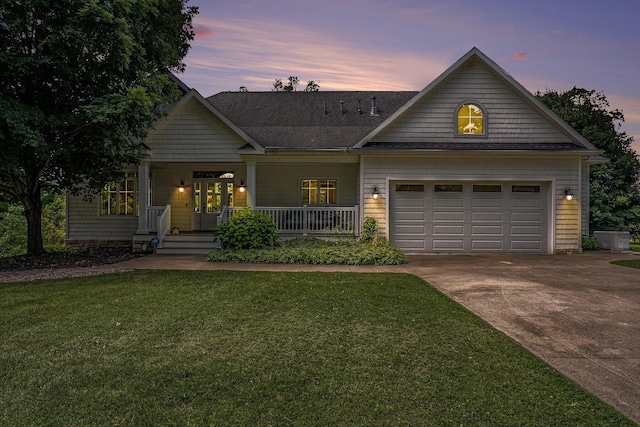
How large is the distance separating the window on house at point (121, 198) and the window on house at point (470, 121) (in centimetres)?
1193

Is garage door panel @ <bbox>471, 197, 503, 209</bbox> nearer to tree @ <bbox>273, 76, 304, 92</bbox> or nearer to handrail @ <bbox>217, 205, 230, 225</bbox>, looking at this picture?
handrail @ <bbox>217, 205, 230, 225</bbox>

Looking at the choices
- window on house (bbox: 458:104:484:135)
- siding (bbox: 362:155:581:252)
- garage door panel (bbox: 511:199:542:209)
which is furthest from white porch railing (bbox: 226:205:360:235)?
garage door panel (bbox: 511:199:542:209)

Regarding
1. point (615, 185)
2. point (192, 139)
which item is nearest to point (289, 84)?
point (192, 139)

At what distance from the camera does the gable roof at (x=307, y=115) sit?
42.0ft

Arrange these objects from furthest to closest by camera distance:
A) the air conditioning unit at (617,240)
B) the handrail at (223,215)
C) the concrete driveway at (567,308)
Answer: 1. the air conditioning unit at (617,240)
2. the handrail at (223,215)
3. the concrete driveway at (567,308)

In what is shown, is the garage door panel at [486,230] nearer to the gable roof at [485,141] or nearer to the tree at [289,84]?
the gable roof at [485,141]

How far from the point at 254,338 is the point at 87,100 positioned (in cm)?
903

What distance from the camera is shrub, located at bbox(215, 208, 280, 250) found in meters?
10.6

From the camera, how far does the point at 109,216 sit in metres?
13.2

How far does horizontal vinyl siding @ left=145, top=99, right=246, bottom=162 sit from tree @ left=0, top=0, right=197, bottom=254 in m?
1.31

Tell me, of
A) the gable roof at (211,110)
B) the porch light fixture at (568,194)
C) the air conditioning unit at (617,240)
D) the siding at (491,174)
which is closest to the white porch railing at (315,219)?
the siding at (491,174)

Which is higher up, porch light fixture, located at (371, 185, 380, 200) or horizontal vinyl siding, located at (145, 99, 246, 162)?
horizontal vinyl siding, located at (145, 99, 246, 162)

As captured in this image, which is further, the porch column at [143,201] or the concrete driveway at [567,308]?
the porch column at [143,201]

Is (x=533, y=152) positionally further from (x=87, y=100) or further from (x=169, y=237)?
(x=87, y=100)
